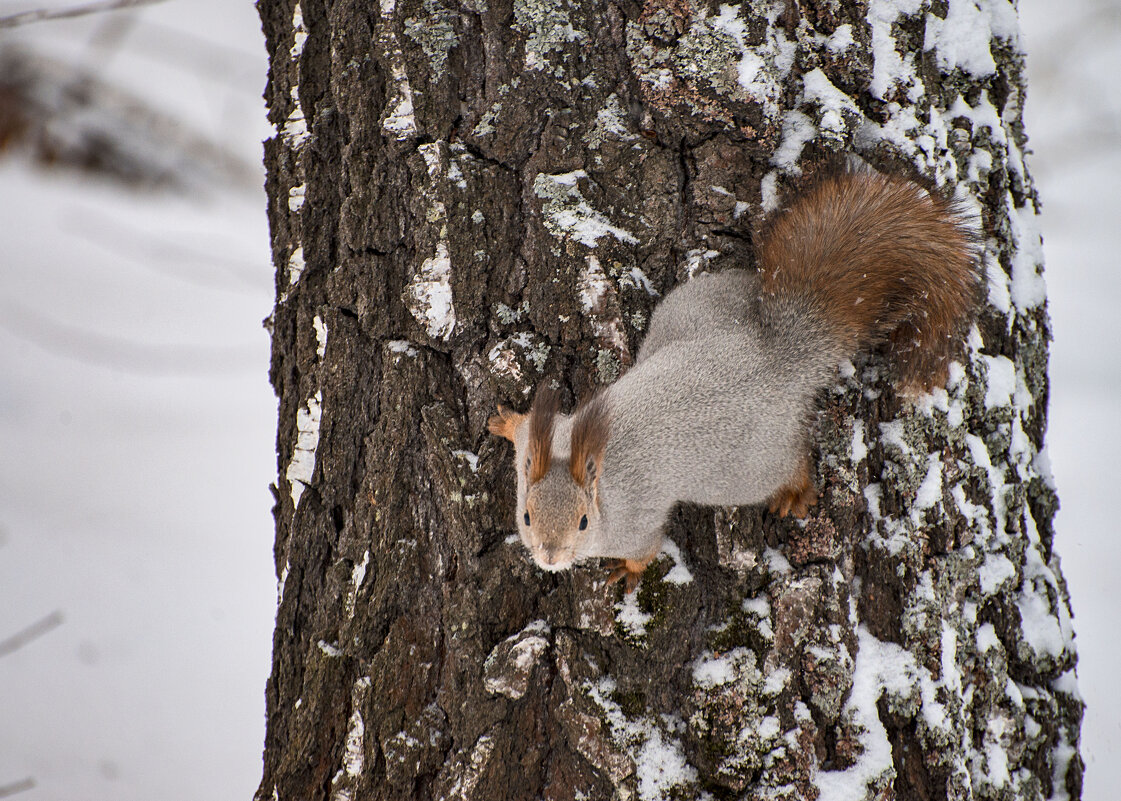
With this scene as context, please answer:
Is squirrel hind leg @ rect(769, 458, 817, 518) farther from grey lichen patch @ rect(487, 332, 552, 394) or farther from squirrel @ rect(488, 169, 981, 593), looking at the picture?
grey lichen patch @ rect(487, 332, 552, 394)

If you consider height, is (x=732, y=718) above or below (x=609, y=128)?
below

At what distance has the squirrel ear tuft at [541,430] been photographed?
106cm

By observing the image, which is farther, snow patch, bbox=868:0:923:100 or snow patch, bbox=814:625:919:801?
snow patch, bbox=868:0:923:100

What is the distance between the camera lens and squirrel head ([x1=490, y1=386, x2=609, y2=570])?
3.52 ft

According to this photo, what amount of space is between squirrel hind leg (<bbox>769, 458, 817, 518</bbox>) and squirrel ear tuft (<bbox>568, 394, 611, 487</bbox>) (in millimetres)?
259

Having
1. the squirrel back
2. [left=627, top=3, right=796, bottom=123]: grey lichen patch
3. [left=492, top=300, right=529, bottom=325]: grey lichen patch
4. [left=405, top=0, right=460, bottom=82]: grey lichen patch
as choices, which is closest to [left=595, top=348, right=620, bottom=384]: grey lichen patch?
[left=492, top=300, right=529, bottom=325]: grey lichen patch

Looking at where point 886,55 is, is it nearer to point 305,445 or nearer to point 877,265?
point 877,265

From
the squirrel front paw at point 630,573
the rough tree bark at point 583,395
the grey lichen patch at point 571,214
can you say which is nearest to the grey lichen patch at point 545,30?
the rough tree bark at point 583,395

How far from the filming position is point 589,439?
1092 mm

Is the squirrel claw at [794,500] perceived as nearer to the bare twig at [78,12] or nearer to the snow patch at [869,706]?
the snow patch at [869,706]

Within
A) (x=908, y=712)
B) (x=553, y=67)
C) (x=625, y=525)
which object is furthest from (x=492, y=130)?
(x=908, y=712)

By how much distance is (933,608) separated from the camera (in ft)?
3.61

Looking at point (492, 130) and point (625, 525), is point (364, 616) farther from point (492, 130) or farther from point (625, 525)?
point (492, 130)

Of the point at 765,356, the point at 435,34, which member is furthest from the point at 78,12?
the point at 765,356
